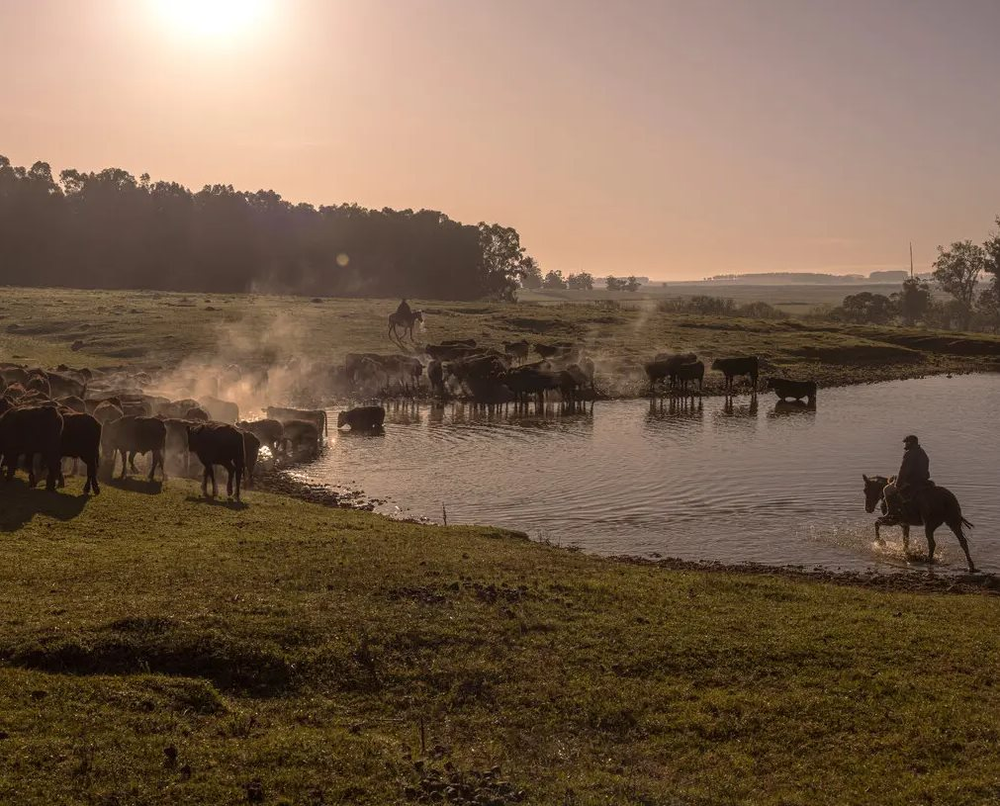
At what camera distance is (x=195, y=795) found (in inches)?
408

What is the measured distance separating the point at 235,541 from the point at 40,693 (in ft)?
27.3

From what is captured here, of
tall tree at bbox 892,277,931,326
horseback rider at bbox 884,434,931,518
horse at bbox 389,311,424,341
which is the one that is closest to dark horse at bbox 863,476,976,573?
horseback rider at bbox 884,434,931,518

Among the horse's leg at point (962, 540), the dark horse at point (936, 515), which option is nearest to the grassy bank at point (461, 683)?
the horse's leg at point (962, 540)

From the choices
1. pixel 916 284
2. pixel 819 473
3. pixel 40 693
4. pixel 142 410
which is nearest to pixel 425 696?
pixel 40 693

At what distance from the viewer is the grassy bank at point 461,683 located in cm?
1102

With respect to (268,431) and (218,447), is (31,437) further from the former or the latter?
(268,431)

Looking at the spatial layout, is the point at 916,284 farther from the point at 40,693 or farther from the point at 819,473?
the point at 40,693

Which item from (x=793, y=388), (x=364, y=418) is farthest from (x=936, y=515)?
(x=793, y=388)

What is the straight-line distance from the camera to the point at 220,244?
140m

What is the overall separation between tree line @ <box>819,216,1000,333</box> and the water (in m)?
92.3

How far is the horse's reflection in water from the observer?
2009 inches

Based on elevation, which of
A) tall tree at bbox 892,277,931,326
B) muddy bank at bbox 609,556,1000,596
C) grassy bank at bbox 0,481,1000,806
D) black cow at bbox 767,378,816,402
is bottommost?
muddy bank at bbox 609,556,1000,596

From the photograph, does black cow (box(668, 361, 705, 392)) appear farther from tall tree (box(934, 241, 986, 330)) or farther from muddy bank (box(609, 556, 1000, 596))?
tall tree (box(934, 241, 986, 330))

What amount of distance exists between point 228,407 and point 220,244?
10888 centimetres
